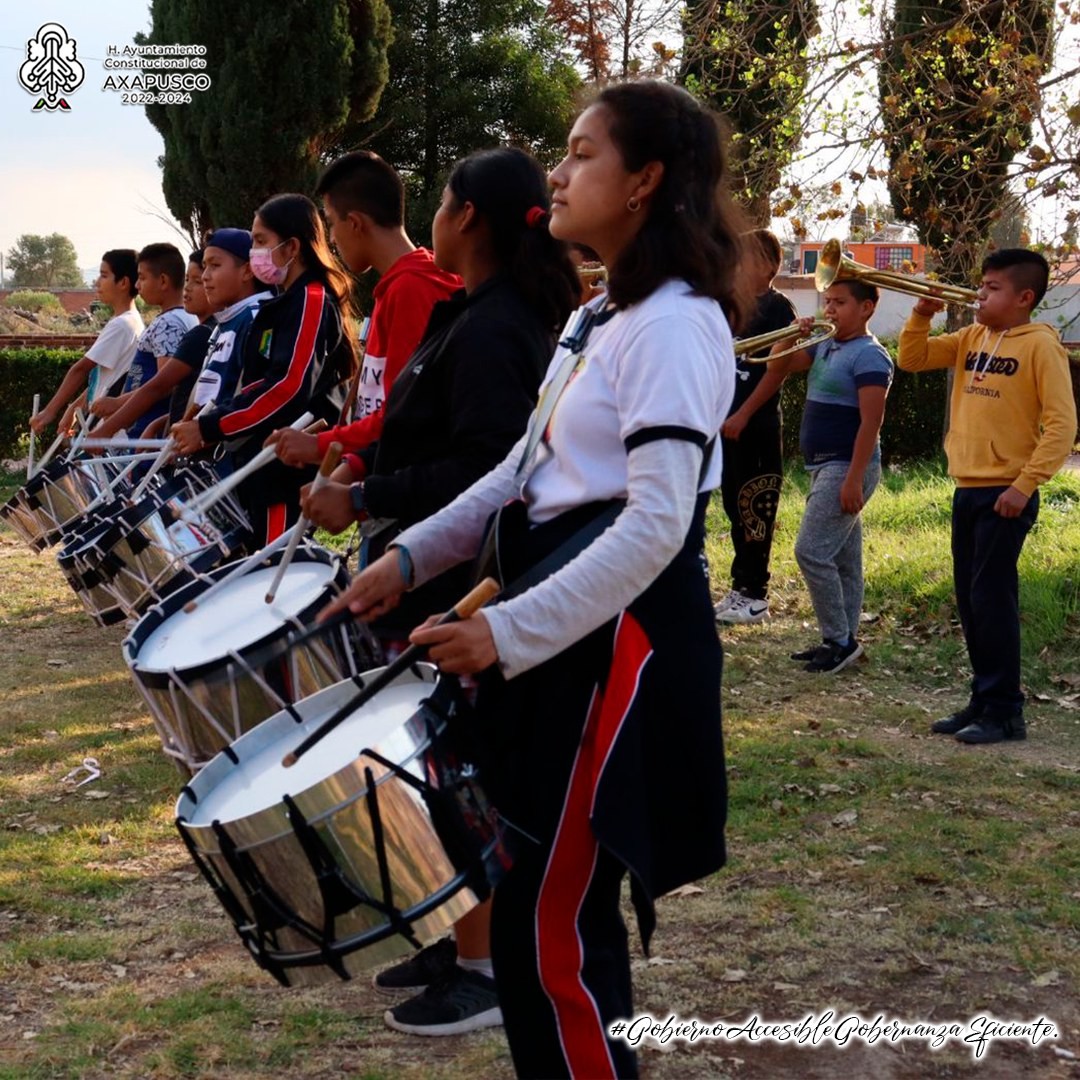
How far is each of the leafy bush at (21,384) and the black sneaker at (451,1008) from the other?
42.4 feet

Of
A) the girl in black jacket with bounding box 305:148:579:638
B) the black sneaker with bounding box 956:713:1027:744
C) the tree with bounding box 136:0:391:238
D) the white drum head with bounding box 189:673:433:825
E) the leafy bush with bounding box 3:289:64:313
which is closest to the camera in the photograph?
the white drum head with bounding box 189:673:433:825

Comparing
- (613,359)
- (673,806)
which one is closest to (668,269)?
(613,359)

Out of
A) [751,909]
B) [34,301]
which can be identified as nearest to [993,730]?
[751,909]

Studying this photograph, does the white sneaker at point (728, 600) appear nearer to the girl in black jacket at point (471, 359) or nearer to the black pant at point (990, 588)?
the black pant at point (990, 588)

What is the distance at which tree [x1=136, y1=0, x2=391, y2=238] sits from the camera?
54.9ft

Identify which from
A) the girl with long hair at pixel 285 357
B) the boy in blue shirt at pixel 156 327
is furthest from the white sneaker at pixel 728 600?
the girl with long hair at pixel 285 357

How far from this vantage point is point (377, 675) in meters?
2.54

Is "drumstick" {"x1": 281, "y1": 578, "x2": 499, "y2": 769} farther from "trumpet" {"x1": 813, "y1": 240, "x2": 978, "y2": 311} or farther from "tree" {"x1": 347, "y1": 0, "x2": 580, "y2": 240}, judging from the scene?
"tree" {"x1": 347, "y1": 0, "x2": 580, "y2": 240}

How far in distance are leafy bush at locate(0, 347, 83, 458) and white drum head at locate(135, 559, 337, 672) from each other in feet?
40.6

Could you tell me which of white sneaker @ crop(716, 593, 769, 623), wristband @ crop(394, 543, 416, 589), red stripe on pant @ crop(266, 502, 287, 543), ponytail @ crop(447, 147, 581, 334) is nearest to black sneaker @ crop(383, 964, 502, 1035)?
wristband @ crop(394, 543, 416, 589)

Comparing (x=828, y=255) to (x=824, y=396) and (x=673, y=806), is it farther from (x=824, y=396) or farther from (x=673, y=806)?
(x=673, y=806)

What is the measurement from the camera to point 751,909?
4012mm

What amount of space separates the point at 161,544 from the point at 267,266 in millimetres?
1064

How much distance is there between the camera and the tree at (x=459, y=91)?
22.0 m
